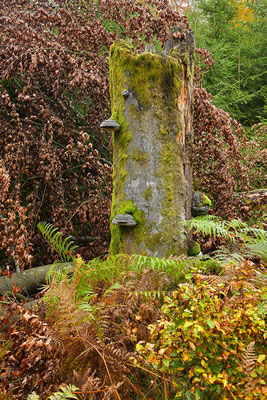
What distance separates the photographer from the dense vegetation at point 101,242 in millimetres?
1631

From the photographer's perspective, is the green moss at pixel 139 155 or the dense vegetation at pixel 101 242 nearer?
the dense vegetation at pixel 101 242

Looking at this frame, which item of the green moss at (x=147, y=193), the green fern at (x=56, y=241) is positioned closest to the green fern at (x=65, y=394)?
the green fern at (x=56, y=241)

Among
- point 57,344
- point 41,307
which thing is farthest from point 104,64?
point 57,344

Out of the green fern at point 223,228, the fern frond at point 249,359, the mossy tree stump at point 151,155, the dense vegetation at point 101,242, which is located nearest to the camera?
the fern frond at point 249,359

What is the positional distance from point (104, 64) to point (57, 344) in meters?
5.26

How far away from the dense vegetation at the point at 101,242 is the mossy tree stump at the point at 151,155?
0.31 m

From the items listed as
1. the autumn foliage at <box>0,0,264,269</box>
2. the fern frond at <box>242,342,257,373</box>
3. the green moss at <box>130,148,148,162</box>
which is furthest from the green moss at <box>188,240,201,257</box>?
the autumn foliage at <box>0,0,264,269</box>

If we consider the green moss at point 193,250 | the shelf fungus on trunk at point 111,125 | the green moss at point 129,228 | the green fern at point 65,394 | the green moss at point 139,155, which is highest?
the shelf fungus on trunk at point 111,125

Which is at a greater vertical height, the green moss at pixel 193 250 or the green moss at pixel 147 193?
the green moss at pixel 147 193

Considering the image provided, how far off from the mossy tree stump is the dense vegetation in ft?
1.02

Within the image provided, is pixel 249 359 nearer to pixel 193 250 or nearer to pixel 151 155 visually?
pixel 193 250

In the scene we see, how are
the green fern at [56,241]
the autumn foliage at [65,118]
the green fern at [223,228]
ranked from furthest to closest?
the autumn foliage at [65,118]
the green fern at [56,241]
the green fern at [223,228]

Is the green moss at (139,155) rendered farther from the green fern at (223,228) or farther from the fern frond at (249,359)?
the fern frond at (249,359)

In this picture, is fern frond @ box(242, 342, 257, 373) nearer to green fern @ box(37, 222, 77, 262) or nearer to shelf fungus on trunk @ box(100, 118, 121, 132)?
green fern @ box(37, 222, 77, 262)
